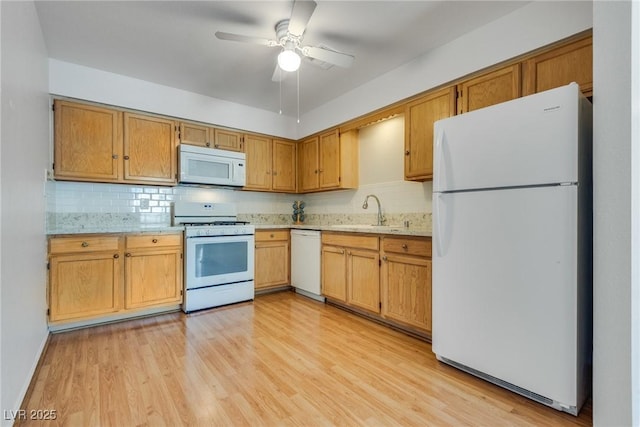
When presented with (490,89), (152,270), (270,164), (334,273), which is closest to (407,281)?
(334,273)

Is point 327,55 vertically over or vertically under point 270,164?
over

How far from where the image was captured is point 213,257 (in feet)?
10.8

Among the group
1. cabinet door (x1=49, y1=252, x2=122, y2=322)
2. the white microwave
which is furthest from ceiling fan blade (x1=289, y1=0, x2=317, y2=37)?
cabinet door (x1=49, y1=252, x2=122, y2=322)

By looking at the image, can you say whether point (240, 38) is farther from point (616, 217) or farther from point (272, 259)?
point (272, 259)

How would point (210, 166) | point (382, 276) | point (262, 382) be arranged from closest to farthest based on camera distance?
1. point (262, 382)
2. point (382, 276)
3. point (210, 166)

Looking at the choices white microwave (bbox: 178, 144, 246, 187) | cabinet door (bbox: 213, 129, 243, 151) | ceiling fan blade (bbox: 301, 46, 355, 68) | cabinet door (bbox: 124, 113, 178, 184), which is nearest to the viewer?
ceiling fan blade (bbox: 301, 46, 355, 68)

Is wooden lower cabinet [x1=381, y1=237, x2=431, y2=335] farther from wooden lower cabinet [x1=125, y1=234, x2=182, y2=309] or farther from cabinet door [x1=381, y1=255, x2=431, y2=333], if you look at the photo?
wooden lower cabinet [x1=125, y1=234, x2=182, y2=309]

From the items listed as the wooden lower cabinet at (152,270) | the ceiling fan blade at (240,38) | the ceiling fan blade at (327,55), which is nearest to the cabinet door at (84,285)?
the wooden lower cabinet at (152,270)

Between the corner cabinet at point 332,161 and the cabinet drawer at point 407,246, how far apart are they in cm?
129

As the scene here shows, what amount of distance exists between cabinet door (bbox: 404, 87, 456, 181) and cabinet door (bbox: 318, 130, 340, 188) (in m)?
1.09

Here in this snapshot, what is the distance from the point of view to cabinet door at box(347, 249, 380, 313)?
2.81m

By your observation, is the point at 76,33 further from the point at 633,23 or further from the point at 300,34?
the point at 633,23

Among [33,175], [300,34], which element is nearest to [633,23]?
[300,34]

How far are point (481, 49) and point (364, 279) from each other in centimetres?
219
